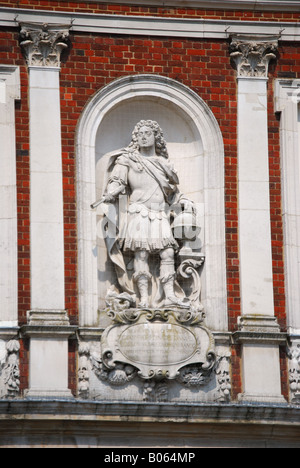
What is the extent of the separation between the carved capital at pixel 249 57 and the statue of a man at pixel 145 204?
1490 mm

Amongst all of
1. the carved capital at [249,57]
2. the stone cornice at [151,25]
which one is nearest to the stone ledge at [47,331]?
the stone cornice at [151,25]

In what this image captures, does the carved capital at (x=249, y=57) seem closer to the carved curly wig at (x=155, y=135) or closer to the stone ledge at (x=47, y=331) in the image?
the carved curly wig at (x=155, y=135)

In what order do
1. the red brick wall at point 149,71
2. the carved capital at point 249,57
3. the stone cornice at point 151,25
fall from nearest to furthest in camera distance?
1. the red brick wall at point 149,71
2. the stone cornice at point 151,25
3. the carved capital at point 249,57

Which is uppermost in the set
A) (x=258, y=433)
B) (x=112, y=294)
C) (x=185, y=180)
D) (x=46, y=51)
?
(x=46, y=51)

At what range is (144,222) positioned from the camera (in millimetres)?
26031

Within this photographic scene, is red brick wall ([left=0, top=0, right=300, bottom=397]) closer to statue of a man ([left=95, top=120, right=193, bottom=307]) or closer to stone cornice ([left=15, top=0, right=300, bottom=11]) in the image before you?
stone cornice ([left=15, top=0, right=300, bottom=11])

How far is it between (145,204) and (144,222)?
0.27 meters

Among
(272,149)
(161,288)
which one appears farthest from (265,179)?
(161,288)

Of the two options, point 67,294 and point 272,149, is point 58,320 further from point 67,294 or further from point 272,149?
point 272,149

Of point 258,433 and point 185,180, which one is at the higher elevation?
point 185,180

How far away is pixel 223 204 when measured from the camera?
86.7 feet

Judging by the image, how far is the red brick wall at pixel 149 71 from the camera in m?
25.9

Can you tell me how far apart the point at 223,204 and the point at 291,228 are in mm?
989

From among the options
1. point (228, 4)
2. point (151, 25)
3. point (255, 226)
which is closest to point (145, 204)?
point (255, 226)
